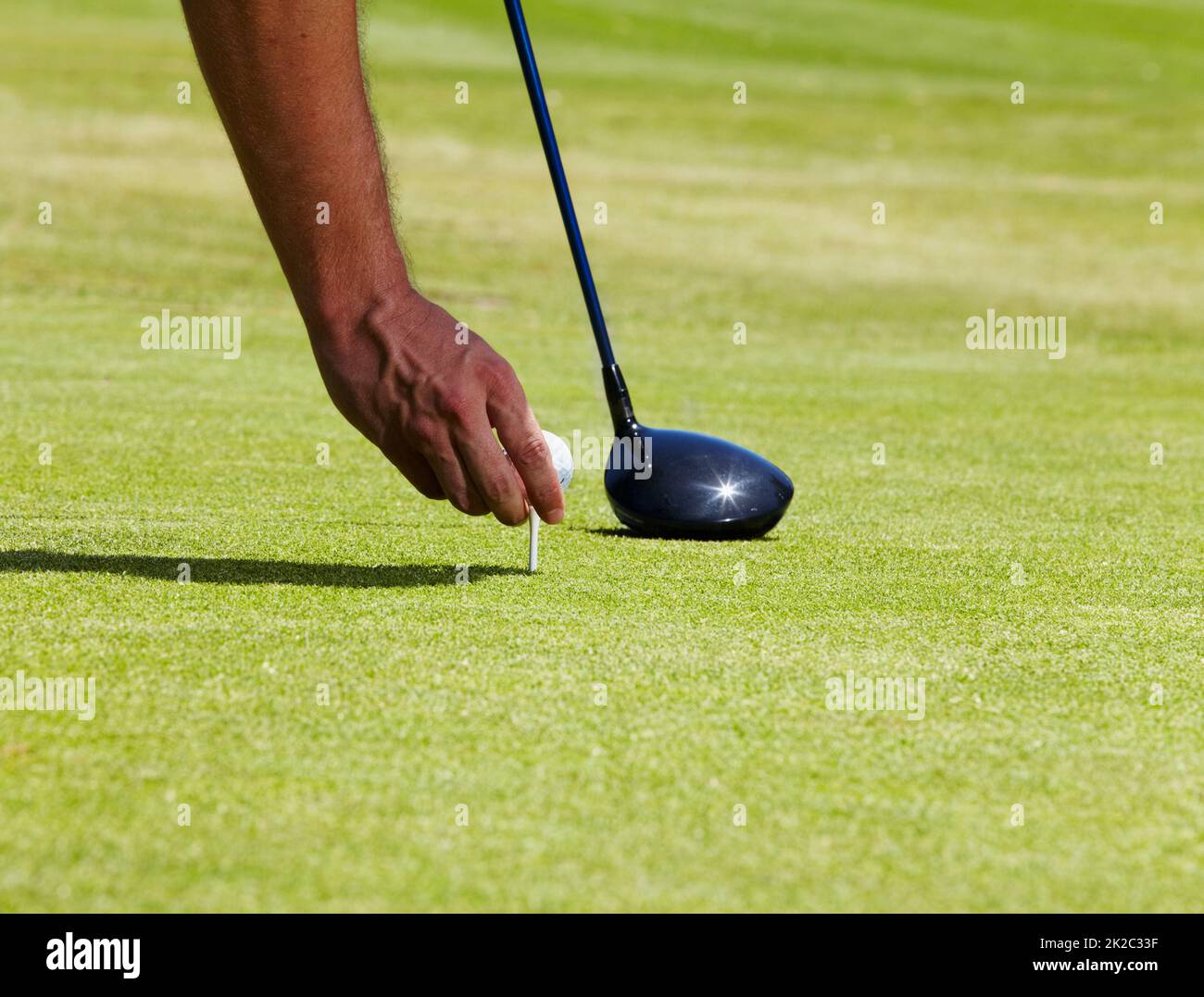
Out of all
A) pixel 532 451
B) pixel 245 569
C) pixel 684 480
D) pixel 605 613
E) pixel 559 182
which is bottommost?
pixel 605 613

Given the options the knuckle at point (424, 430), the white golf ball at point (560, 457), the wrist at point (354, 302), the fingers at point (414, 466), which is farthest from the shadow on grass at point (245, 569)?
the wrist at point (354, 302)

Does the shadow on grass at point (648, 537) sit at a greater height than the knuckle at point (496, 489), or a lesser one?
greater

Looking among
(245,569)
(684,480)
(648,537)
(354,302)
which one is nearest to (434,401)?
(354,302)

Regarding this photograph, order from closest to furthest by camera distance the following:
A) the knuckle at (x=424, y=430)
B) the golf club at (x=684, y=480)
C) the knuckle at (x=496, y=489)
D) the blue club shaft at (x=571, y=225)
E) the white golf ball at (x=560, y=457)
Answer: the knuckle at (x=424, y=430) → the knuckle at (x=496, y=489) → the white golf ball at (x=560, y=457) → the blue club shaft at (x=571, y=225) → the golf club at (x=684, y=480)

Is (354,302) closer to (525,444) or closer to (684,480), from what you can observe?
(525,444)

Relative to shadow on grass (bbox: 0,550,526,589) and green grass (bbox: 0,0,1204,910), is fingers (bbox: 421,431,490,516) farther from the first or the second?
shadow on grass (bbox: 0,550,526,589)

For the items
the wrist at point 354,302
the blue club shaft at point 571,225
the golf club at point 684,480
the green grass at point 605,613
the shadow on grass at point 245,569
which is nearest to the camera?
the green grass at point 605,613

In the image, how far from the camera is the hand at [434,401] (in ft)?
11.5

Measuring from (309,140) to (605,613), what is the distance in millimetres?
1842

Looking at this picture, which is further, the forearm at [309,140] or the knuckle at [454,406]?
the knuckle at [454,406]

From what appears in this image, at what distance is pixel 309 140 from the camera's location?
3066 mm

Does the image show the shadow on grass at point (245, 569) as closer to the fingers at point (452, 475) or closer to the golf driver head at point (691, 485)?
the golf driver head at point (691, 485)
